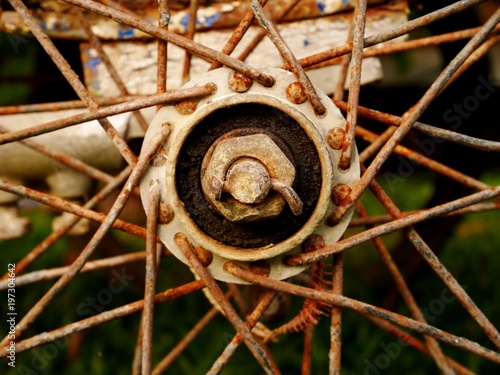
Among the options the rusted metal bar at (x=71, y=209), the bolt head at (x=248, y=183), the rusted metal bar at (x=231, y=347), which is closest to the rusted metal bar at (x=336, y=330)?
the rusted metal bar at (x=231, y=347)

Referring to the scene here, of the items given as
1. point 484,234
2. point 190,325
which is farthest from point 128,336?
point 484,234

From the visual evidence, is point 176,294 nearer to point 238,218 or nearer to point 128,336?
point 238,218

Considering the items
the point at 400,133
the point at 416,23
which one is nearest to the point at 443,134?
the point at 400,133

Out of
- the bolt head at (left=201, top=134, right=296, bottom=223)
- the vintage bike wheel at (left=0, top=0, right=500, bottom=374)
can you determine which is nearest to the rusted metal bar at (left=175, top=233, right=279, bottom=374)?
the vintage bike wheel at (left=0, top=0, right=500, bottom=374)

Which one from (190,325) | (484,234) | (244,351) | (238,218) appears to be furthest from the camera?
(484,234)

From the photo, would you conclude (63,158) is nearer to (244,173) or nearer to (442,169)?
(244,173)

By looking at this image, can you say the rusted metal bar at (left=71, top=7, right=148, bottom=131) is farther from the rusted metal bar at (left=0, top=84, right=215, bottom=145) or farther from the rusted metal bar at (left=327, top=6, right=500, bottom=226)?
the rusted metal bar at (left=327, top=6, right=500, bottom=226)
